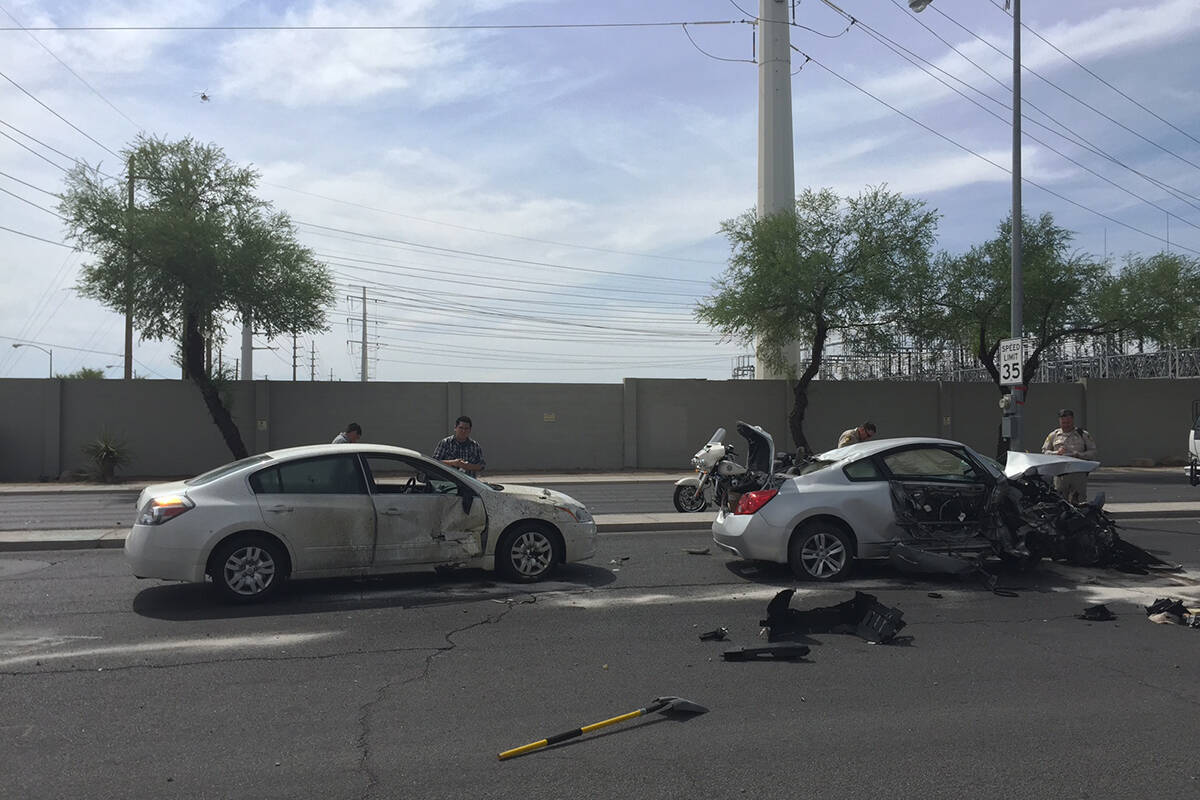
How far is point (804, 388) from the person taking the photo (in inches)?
1173

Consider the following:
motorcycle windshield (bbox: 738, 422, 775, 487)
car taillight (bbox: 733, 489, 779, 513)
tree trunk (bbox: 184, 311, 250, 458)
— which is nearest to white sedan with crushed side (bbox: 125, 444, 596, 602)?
car taillight (bbox: 733, 489, 779, 513)

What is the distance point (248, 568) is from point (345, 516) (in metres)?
0.93

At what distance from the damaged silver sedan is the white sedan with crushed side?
1932mm

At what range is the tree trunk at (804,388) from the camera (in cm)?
2883

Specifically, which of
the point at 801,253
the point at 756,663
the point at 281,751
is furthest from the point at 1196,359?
the point at 281,751

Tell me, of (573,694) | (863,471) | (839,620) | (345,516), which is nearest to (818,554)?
(863,471)

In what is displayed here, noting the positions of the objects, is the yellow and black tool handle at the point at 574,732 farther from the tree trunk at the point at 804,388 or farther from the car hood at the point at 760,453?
the tree trunk at the point at 804,388

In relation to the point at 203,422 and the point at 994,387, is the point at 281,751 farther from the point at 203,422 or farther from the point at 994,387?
the point at 994,387

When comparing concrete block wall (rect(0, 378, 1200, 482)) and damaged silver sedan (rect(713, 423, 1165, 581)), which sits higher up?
concrete block wall (rect(0, 378, 1200, 482))

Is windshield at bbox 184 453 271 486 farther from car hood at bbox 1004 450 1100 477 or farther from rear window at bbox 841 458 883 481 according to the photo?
car hood at bbox 1004 450 1100 477

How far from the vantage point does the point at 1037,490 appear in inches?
407

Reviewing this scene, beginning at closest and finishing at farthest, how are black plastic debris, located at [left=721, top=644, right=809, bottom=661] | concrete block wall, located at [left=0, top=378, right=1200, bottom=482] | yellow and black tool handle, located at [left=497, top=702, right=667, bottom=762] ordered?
yellow and black tool handle, located at [left=497, top=702, right=667, bottom=762] → black plastic debris, located at [left=721, top=644, right=809, bottom=661] → concrete block wall, located at [left=0, top=378, right=1200, bottom=482]

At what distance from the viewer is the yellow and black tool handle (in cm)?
500

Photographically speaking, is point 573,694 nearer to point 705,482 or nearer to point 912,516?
point 912,516
